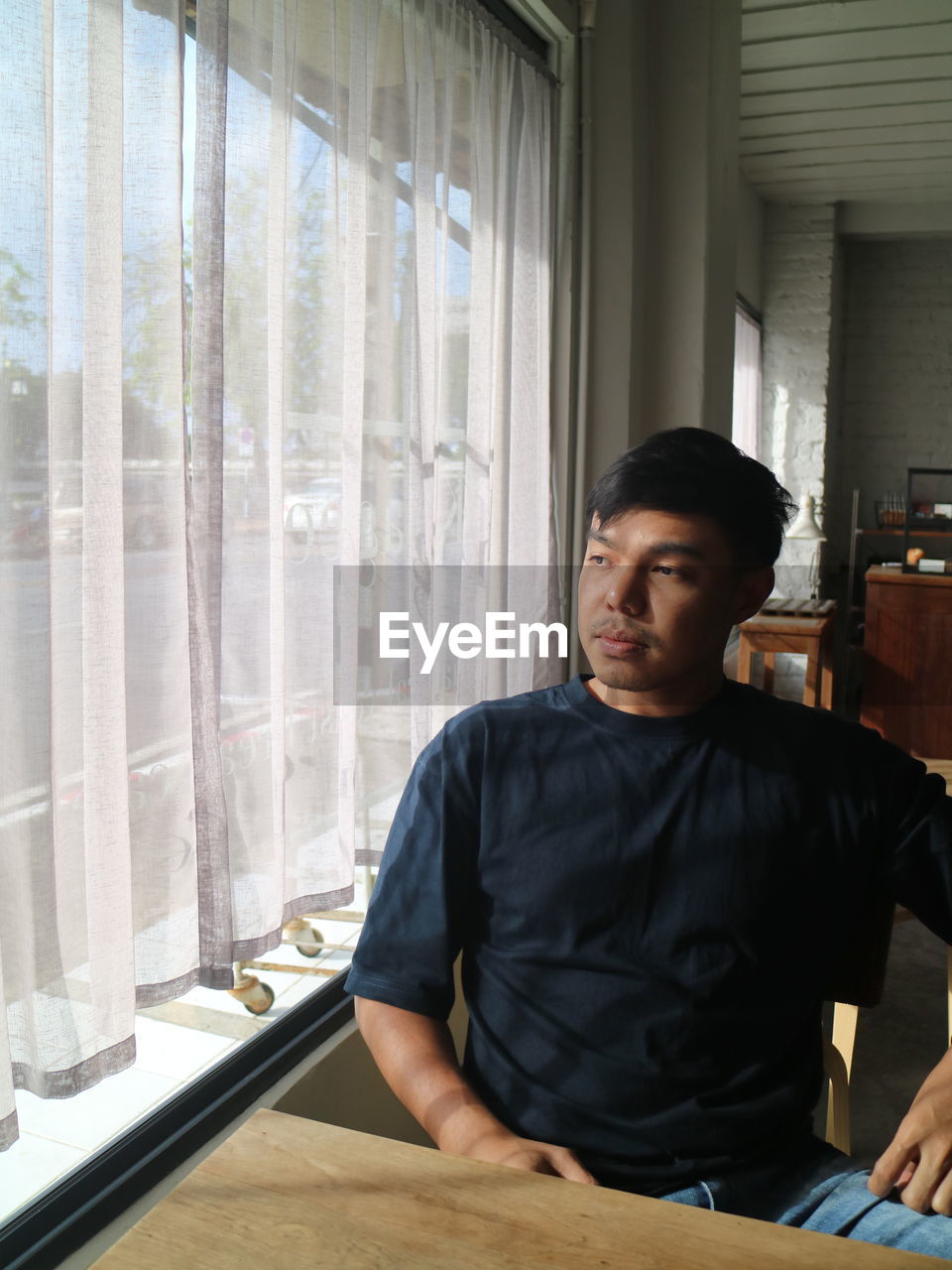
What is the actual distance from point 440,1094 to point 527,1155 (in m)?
0.11

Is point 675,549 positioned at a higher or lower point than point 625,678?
higher

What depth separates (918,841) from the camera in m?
1.17

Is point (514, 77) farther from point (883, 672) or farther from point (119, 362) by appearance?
point (883, 672)

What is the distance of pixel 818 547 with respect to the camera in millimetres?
6430

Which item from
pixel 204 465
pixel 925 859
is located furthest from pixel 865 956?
pixel 204 465

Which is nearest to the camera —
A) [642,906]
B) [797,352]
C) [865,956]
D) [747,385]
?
[642,906]

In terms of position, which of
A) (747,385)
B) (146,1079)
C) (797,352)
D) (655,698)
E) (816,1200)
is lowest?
(146,1079)

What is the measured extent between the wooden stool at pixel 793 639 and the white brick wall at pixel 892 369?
8.63 ft

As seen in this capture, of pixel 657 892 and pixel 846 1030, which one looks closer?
pixel 657 892

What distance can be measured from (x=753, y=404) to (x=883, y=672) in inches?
92.7

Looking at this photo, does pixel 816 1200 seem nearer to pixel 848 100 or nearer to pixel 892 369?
pixel 848 100

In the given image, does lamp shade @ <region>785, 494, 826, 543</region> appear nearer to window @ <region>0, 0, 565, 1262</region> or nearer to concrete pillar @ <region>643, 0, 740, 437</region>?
concrete pillar @ <region>643, 0, 740, 437</region>

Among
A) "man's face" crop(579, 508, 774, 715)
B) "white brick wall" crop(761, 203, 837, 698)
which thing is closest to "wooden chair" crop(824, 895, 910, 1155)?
"man's face" crop(579, 508, 774, 715)

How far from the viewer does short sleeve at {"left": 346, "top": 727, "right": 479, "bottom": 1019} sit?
1.09 m
